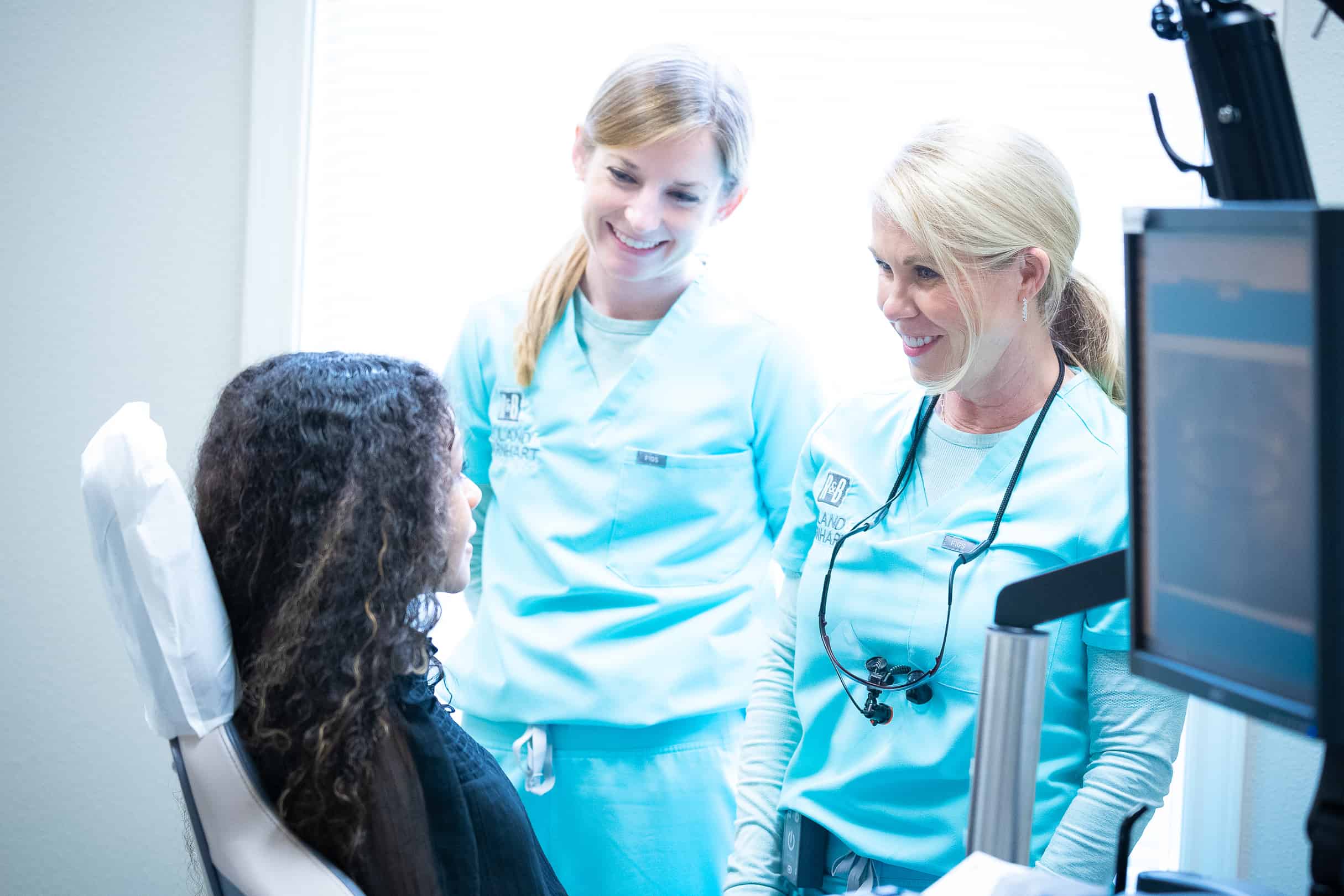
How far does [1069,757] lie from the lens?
1.20 m

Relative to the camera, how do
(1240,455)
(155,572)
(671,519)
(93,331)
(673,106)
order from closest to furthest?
1. (1240,455)
2. (155,572)
3. (673,106)
4. (671,519)
5. (93,331)

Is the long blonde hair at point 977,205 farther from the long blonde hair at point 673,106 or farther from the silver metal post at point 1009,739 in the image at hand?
the silver metal post at point 1009,739

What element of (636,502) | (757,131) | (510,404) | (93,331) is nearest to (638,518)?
(636,502)

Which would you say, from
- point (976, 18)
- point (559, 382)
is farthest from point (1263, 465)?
point (976, 18)

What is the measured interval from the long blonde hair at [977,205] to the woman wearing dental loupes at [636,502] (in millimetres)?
443

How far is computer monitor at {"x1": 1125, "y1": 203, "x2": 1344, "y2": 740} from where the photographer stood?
0.53 metres

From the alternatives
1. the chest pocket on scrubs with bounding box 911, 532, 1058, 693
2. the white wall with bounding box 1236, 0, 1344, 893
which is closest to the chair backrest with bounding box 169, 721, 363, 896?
the chest pocket on scrubs with bounding box 911, 532, 1058, 693

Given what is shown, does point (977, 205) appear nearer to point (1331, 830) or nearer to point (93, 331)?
point (1331, 830)

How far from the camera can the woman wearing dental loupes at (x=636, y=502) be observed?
5.38 ft

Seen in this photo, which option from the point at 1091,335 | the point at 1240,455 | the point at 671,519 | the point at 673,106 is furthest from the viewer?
A: the point at 671,519

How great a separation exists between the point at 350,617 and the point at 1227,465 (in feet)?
2.70

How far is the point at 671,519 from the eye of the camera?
1.71m

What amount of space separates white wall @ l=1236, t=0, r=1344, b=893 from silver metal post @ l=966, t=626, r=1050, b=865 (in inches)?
49.4

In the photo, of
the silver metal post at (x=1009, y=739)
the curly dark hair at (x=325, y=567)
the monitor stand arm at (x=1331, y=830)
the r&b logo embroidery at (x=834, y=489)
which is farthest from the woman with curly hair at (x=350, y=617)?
the monitor stand arm at (x=1331, y=830)
